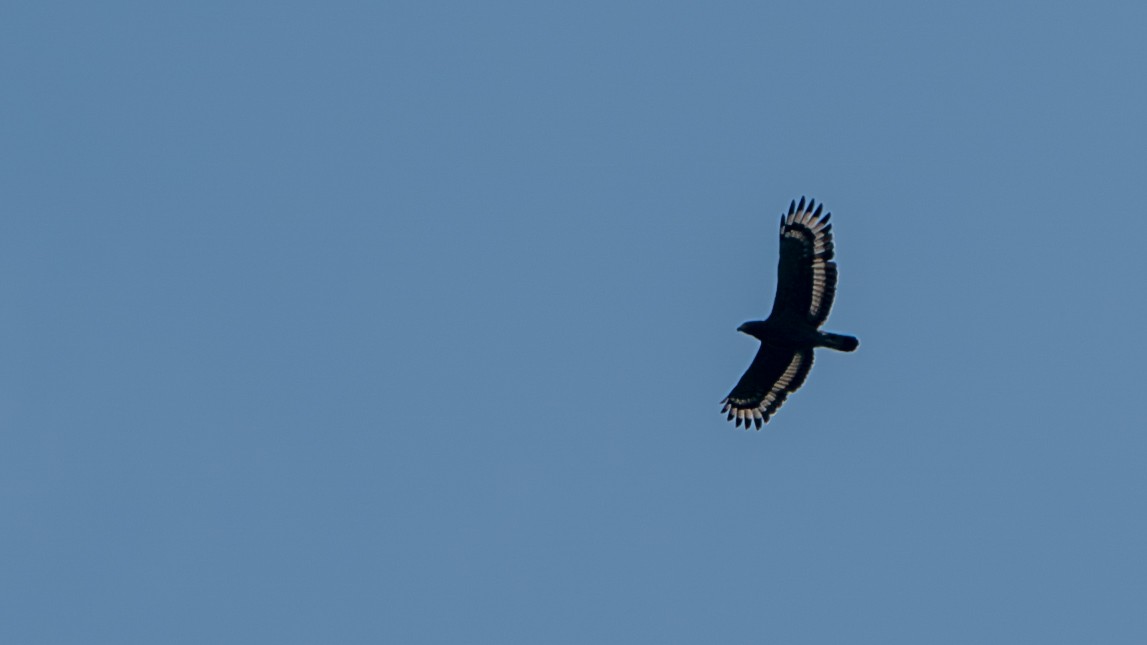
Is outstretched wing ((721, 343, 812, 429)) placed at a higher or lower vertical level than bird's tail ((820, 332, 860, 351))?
higher

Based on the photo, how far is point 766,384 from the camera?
40.7m

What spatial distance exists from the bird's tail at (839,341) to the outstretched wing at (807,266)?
0.34 metres

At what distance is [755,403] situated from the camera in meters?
40.9

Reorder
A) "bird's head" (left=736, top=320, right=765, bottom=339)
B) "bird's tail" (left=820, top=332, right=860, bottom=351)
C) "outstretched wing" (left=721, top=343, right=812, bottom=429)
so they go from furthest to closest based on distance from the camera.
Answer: "outstretched wing" (left=721, top=343, right=812, bottom=429) → "bird's head" (left=736, top=320, right=765, bottom=339) → "bird's tail" (left=820, top=332, right=860, bottom=351)

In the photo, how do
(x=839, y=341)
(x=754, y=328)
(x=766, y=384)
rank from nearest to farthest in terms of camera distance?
(x=839, y=341) < (x=754, y=328) < (x=766, y=384)

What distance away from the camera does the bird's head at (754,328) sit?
39.2m

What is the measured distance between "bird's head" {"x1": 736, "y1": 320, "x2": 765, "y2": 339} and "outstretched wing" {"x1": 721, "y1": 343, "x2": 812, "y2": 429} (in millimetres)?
639

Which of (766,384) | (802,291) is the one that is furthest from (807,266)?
(766,384)

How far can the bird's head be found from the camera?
39.2 metres

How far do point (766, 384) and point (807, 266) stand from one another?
3.21m

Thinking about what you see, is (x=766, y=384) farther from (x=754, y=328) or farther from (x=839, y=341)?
(x=839, y=341)

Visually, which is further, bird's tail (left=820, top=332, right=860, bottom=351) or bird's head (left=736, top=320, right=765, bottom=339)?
bird's head (left=736, top=320, right=765, bottom=339)

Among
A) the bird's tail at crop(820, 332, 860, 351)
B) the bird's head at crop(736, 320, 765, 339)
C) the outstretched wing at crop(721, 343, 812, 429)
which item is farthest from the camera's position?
the outstretched wing at crop(721, 343, 812, 429)

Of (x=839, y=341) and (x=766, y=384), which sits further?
(x=766, y=384)
